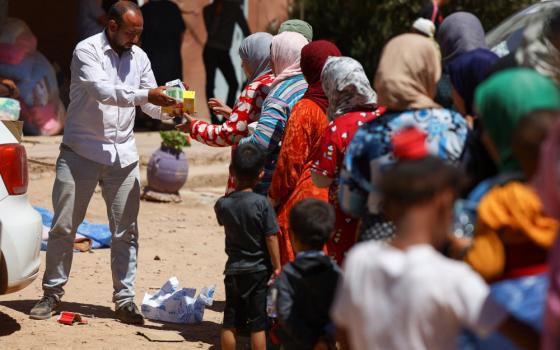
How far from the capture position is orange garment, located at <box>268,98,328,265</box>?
5.99 meters

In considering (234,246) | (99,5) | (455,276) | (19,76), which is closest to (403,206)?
(455,276)

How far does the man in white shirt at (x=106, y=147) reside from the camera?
6.88 metres

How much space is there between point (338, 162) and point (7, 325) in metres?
2.77

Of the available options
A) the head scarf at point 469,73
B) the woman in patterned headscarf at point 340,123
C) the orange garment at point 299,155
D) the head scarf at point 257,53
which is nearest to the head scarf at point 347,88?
the woman in patterned headscarf at point 340,123

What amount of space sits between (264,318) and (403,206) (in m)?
2.84

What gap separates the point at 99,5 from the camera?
1531 centimetres

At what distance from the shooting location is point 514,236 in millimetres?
3318

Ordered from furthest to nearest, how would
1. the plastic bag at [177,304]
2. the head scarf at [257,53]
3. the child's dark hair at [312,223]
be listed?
the plastic bag at [177,304], the head scarf at [257,53], the child's dark hair at [312,223]

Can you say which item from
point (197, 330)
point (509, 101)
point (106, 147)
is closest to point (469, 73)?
point (509, 101)

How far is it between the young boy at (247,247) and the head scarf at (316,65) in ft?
1.91

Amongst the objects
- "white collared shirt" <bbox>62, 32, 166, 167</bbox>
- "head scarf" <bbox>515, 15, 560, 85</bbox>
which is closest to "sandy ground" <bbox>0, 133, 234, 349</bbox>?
"white collared shirt" <bbox>62, 32, 166, 167</bbox>

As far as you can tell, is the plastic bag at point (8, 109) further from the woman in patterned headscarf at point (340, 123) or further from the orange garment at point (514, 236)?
the orange garment at point (514, 236)

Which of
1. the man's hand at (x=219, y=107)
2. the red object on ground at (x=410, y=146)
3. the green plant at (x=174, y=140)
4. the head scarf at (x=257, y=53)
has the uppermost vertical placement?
the red object on ground at (x=410, y=146)

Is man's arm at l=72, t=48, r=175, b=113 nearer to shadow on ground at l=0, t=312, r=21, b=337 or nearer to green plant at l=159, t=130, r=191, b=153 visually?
shadow on ground at l=0, t=312, r=21, b=337
